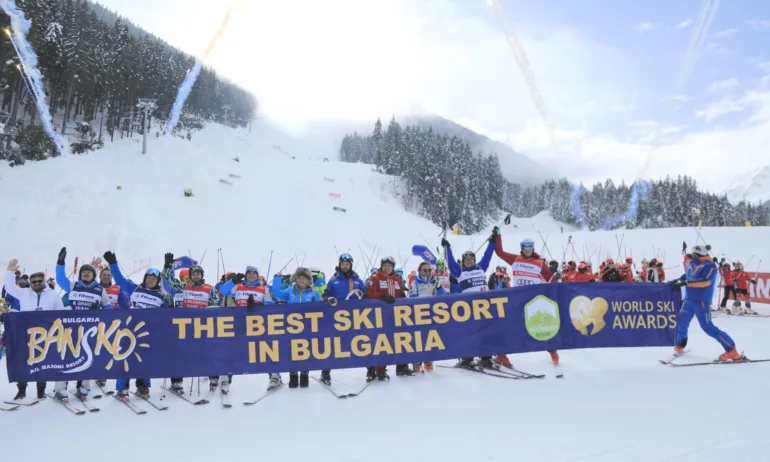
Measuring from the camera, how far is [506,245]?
110ft

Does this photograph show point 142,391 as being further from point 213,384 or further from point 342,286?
point 342,286

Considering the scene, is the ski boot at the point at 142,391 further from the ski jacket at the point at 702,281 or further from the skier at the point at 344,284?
the ski jacket at the point at 702,281

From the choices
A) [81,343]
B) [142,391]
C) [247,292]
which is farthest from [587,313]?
[81,343]

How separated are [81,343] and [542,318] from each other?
22.8 feet

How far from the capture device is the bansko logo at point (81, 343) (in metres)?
6.37

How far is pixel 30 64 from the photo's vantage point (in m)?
41.7

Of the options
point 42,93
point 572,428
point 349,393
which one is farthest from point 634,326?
point 42,93

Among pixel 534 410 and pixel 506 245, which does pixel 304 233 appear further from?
pixel 534 410

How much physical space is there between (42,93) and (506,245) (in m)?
48.1

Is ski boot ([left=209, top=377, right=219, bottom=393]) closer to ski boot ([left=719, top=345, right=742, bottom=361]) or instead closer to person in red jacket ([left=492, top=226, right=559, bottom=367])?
person in red jacket ([left=492, top=226, right=559, bottom=367])

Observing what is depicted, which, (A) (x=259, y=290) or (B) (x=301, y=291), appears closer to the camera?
(B) (x=301, y=291)

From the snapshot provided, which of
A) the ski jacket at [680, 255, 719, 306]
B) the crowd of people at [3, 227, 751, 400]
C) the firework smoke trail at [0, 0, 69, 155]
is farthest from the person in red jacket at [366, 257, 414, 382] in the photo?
the firework smoke trail at [0, 0, 69, 155]

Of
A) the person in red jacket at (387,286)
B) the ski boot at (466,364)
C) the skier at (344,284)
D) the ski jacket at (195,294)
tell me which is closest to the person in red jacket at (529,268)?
the ski boot at (466,364)

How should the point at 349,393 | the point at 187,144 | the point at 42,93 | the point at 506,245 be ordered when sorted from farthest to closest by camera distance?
the point at 187,144 < the point at 42,93 < the point at 506,245 < the point at 349,393
